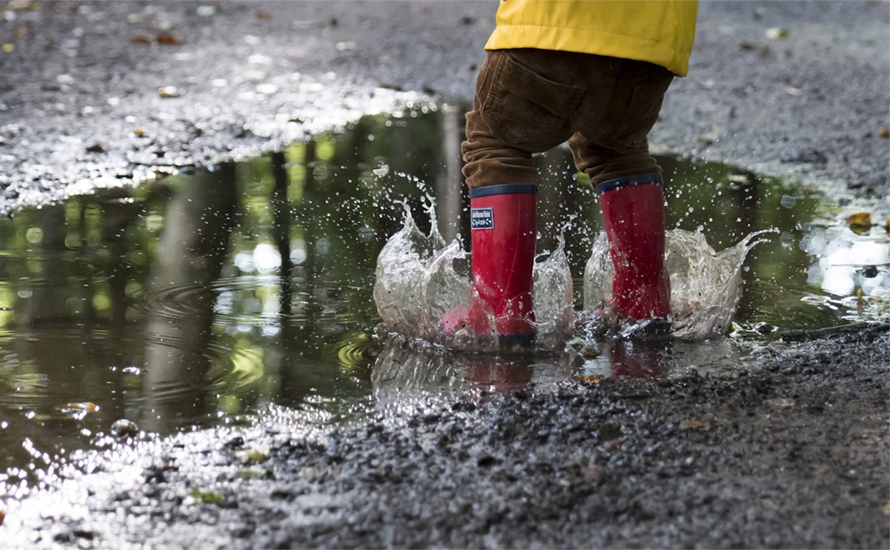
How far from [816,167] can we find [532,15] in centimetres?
328

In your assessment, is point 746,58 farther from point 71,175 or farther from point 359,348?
point 359,348

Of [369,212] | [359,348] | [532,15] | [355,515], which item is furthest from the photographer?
[369,212]

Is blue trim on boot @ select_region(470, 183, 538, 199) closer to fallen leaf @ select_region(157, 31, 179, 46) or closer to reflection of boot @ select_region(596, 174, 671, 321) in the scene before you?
reflection of boot @ select_region(596, 174, 671, 321)

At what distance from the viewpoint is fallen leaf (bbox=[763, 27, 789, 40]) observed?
966cm

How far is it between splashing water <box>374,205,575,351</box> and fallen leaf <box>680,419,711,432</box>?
0.68 meters

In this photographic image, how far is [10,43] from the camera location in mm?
8016

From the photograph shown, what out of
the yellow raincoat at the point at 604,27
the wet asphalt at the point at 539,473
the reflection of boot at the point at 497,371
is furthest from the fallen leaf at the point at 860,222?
the reflection of boot at the point at 497,371

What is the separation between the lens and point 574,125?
9.56 feet

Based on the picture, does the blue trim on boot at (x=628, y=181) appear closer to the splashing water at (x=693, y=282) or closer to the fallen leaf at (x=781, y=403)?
the splashing water at (x=693, y=282)

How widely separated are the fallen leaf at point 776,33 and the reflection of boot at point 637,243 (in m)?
7.20

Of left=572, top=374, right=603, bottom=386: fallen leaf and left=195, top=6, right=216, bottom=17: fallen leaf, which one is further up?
left=195, top=6, right=216, bottom=17: fallen leaf

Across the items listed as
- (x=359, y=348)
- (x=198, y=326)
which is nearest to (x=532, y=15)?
(x=359, y=348)

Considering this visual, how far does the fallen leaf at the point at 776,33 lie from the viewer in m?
9.66

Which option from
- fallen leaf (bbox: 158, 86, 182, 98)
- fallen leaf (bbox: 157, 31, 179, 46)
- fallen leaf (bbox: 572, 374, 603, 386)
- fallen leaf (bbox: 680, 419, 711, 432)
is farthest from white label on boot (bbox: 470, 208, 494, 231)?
fallen leaf (bbox: 157, 31, 179, 46)
